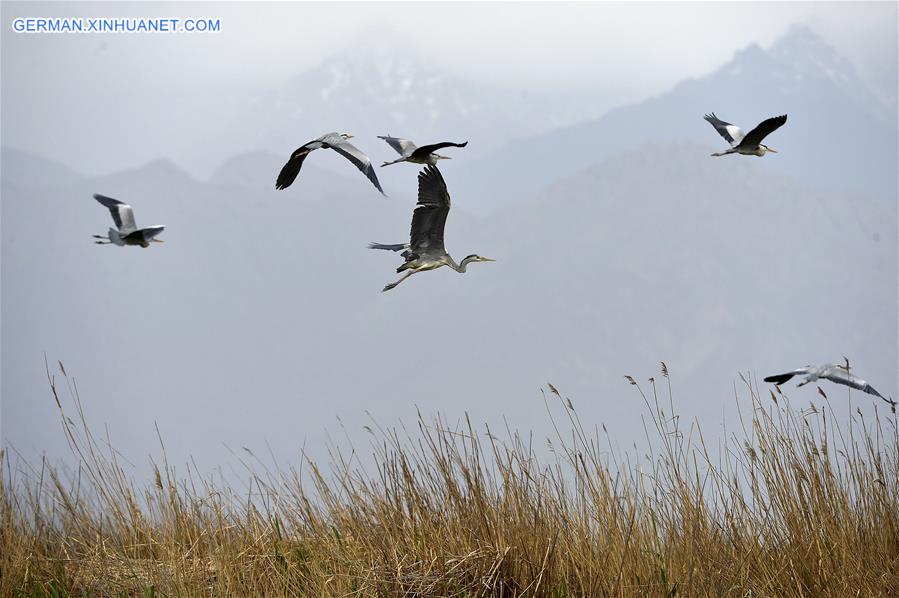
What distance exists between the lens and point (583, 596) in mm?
3820

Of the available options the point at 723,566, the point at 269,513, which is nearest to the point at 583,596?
the point at 723,566

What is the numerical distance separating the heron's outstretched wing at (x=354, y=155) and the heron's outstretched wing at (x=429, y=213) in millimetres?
221

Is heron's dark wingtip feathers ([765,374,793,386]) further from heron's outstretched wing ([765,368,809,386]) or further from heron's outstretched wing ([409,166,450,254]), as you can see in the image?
heron's outstretched wing ([409,166,450,254])

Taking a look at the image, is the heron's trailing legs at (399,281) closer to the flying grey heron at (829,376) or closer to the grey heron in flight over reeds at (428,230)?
the grey heron in flight over reeds at (428,230)

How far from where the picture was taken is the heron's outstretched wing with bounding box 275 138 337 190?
4.07 m

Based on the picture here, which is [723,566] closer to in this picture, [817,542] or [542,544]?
[817,542]

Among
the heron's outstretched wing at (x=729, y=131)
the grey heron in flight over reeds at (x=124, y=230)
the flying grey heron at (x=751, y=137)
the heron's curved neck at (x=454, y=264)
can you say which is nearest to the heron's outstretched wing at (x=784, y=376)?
the flying grey heron at (x=751, y=137)

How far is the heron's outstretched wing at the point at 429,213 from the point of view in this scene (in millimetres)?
4379

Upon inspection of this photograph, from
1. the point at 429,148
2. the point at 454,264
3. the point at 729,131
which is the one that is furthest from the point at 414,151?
the point at 729,131

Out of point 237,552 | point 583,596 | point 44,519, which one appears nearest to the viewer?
point 583,596

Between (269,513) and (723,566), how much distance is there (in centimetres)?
204

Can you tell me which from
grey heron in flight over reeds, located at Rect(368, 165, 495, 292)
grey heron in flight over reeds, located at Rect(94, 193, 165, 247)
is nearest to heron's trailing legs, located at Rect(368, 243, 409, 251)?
grey heron in flight over reeds, located at Rect(368, 165, 495, 292)

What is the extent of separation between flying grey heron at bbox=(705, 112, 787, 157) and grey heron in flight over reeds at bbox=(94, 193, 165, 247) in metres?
3.14

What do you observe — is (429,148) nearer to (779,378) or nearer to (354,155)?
(354,155)
